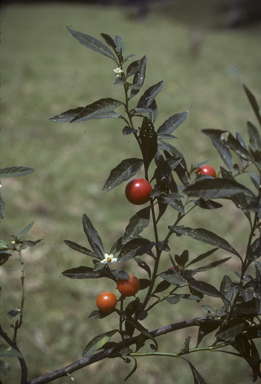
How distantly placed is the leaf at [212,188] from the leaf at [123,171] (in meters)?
0.15

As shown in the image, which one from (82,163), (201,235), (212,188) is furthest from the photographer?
(82,163)

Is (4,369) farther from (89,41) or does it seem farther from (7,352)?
A: (89,41)

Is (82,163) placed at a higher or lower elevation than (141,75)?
lower

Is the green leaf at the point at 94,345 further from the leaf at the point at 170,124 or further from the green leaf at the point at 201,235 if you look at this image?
the leaf at the point at 170,124

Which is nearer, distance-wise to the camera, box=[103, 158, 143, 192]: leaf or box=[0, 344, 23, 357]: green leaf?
box=[0, 344, 23, 357]: green leaf

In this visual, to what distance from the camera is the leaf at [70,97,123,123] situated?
1.63 feet

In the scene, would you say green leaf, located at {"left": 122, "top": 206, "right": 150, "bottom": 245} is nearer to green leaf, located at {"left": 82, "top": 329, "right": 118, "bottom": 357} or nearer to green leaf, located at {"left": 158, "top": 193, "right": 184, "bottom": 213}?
green leaf, located at {"left": 158, "top": 193, "right": 184, "bottom": 213}

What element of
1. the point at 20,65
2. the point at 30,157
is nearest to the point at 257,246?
the point at 30,157

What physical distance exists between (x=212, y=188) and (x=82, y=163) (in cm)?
260

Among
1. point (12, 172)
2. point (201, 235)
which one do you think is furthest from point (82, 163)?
point (201, 235)

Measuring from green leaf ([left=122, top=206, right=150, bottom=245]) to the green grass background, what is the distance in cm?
37

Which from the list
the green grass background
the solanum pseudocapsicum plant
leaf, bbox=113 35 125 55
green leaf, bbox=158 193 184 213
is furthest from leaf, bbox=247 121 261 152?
the green grass background

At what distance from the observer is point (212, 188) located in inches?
16.6

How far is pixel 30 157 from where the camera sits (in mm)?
2965
